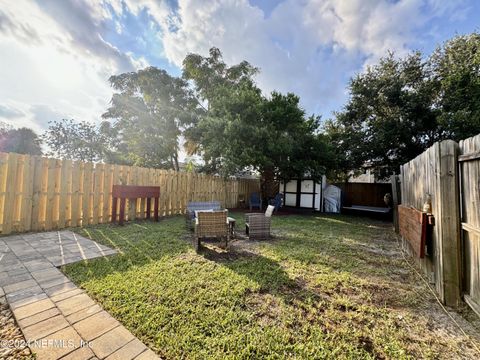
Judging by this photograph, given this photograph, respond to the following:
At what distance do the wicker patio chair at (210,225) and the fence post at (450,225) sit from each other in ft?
10.4

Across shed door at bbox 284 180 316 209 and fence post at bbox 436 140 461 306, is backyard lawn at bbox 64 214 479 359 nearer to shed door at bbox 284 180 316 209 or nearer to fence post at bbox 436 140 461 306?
fence post at bbox 436 140 461 306

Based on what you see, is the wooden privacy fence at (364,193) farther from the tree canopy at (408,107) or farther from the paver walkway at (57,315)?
the paver walkway at (57,315)

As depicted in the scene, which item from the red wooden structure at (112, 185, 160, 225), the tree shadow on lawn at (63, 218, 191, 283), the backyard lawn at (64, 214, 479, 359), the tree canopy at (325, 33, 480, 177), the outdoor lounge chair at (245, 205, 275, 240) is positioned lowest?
the backyard lawn at (64, 214, 479, 359)

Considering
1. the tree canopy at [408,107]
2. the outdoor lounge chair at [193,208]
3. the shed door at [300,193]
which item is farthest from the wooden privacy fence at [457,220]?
the shed door at [300,193]

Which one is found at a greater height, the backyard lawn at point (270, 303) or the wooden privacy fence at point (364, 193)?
the wooden privacy fence at point (364, 193)

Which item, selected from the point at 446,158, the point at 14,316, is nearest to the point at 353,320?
the point at 446,158

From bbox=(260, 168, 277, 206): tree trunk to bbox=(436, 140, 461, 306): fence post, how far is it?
8688 millimetres

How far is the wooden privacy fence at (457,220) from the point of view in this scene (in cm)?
209

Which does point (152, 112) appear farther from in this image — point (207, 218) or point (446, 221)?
point (446, 221)

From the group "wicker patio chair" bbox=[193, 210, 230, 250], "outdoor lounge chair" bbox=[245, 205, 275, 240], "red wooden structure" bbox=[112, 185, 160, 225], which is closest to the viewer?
"wicker patio chair" bbox=[193, 210, 230, 250]

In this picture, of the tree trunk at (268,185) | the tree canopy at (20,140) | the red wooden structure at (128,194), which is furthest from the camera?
the tree canopy at (20,140)

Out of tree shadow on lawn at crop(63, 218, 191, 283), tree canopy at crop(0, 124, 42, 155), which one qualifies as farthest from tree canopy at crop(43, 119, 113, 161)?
tree shadow on lawn at crop(63, 218, 191, 283)

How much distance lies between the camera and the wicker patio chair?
4.03 meters

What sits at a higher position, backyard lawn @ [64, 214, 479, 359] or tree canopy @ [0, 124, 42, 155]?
tree canopy @ [0, 124, 42, 155]
